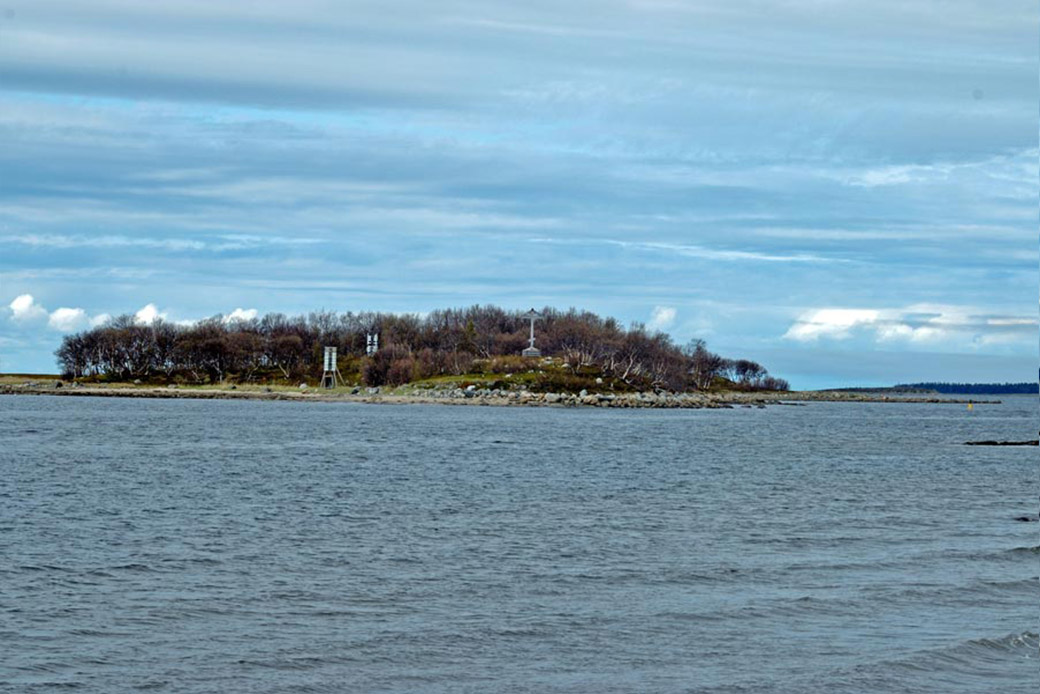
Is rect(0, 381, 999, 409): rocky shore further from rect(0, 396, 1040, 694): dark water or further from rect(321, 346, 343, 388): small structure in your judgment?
rect(0, 396, 1040, 694): dark water

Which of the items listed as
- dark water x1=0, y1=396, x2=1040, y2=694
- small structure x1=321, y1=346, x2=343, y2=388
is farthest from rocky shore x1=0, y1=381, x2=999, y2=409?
dark water x1=0, y1=396, x2=1040, y2=694

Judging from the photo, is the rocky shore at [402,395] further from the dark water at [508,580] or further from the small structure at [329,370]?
the dark water at [508,580]

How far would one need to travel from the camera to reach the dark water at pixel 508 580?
15.1 metres

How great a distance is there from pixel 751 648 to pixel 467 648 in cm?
405

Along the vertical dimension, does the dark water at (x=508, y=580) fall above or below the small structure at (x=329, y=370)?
below

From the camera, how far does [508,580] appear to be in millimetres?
21281

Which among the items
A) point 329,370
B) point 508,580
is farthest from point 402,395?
point 508,580

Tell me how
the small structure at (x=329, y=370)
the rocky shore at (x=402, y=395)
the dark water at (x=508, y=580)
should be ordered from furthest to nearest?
the small structure at (x=329, y=370)
the rocky shore at (x=402, y=395)
the dark water at (x=508, y=580)

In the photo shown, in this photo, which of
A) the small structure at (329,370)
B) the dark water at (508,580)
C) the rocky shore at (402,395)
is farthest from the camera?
the small structure at (329,370)

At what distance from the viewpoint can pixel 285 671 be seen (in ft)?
48.6

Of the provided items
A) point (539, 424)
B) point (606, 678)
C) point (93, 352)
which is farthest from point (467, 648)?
point (93, 352)

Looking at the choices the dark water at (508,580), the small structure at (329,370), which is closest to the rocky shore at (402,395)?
the small structure at (329,370)

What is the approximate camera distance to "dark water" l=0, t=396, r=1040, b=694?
49.7ft

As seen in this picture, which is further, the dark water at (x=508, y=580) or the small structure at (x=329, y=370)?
the small structure at (x=329, y=370)
